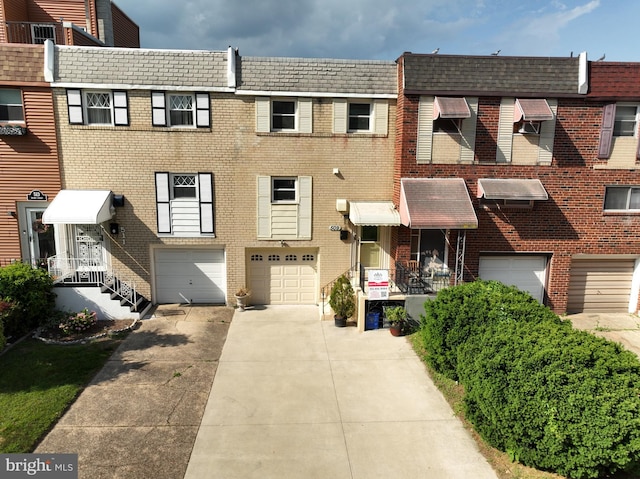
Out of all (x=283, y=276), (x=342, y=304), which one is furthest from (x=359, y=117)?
(x=342, y=304)

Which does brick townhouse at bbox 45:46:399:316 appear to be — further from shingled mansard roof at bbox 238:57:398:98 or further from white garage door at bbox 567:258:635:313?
white garage door at bbox 567:258:635:313

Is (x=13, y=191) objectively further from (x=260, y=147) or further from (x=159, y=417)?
(x=159, y=417)

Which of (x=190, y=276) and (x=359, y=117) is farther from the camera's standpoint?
(x=190, y=276)

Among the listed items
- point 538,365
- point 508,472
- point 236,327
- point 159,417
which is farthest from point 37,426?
point 538,365

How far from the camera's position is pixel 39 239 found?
43.9ft

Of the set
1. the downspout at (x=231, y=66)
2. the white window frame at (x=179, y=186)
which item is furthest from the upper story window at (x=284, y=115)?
the white window frame at (x=179, y=186)

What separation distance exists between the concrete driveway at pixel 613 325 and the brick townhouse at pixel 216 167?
6506mm

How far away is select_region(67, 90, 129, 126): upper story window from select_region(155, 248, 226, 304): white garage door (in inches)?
175

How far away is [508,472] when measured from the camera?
6590 mm

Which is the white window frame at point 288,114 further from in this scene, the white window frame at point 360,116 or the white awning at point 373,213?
the white awning at point 373,213

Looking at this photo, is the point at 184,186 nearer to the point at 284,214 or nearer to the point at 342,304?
the point at 284,214

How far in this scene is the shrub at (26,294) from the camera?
1113 cm

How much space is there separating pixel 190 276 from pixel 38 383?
590cm

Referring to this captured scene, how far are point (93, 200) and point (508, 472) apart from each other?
496 inches
